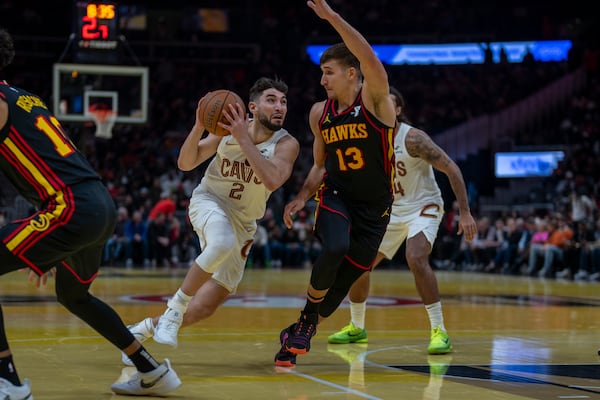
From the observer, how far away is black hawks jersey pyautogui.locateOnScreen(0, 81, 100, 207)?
15.1 ft

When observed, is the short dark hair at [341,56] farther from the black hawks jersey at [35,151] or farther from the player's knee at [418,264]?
the black hawks jersey at [35,151]

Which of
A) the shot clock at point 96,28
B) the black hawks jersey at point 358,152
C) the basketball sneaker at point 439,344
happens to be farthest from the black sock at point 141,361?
the shot clock at point 96,28

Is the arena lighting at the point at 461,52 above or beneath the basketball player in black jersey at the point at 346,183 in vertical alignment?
above

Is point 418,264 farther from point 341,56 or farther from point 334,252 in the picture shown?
point 341,56

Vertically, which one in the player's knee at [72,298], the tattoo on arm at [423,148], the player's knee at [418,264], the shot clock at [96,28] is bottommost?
the player's knee at [72,298]

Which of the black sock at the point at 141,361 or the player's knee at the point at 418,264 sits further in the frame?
the player's knee at the point at 418,264

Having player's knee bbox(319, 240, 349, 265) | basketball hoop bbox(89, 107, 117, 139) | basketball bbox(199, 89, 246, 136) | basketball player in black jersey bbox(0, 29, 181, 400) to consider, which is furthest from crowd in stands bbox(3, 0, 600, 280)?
basketball player in black jersey bbox(0, 29, 181, 400)

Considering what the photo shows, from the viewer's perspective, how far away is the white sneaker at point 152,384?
5.03 metres

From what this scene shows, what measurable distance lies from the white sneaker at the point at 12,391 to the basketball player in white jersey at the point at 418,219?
3.55m

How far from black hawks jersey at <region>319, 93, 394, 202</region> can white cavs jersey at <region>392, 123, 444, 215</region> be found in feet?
5.19

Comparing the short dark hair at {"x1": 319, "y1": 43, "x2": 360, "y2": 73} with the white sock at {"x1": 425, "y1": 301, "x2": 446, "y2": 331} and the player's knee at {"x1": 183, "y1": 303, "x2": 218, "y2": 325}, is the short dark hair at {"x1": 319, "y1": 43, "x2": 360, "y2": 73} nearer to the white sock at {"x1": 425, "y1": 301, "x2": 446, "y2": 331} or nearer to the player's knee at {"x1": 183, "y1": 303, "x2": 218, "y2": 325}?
the player's knee at {"x1": 183, "y1": 303, "x2": 218, "y2": 325}

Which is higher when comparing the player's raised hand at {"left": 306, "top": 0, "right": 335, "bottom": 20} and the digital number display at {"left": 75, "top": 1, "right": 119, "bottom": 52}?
the digital number display at {"left": 75, "top": 1, "right": 119, "bottom": 52}

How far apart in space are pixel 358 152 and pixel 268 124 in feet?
2.46

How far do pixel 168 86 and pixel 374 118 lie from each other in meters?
Result: 26.9
